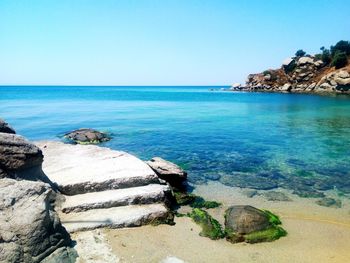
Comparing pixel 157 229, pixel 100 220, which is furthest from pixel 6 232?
pixel 157 229

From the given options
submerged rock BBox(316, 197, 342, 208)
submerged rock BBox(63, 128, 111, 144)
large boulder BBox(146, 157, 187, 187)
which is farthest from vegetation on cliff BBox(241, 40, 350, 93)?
large boulder BBox(146, 157, 187, 187)

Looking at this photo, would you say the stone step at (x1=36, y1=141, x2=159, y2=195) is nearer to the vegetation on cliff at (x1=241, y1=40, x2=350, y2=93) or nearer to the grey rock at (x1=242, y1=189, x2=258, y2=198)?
the grey rock at (x1=242, y1=189, x2=258, y2=198)

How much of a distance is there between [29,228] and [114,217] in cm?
313

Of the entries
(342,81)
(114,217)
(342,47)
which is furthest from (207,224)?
(342,47)

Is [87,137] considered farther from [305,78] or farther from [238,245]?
[305,78]

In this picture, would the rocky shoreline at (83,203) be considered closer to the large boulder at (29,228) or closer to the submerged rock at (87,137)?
the large boulder at (29,228)

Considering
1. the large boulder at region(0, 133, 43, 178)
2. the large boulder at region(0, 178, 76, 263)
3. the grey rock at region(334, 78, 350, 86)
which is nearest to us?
the large boulder at region(0, 178, 76, 263)

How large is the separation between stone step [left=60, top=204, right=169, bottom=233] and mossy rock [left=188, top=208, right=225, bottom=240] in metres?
1.11

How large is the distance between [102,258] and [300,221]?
6998 mm

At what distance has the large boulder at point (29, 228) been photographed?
284 inches

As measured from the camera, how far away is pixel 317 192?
1441 centimetres

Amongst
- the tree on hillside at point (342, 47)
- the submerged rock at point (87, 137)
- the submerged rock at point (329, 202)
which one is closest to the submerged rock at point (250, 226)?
the submerged rock at point (329, 202)

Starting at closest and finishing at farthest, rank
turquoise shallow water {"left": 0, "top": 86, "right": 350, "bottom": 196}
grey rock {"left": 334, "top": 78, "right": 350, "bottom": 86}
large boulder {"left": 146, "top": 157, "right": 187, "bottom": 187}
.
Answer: large boulder {"left": 146, "top": 157, "right": 187, "bottom": 187} < turquoise shallow water {"left": 0, "top": 86, "right": 350, "bottom": 196} < grey rock {"left": 334, "top": 78, "right": 350, "bottom": 86}

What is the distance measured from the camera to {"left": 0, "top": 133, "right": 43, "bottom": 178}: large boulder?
32.8 ft
